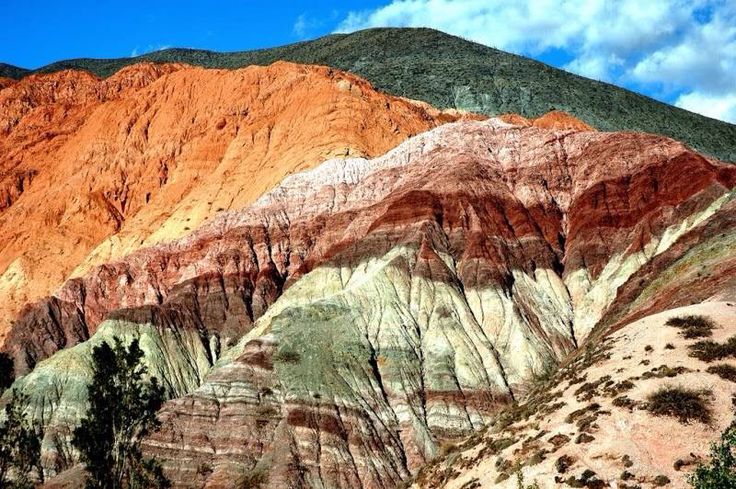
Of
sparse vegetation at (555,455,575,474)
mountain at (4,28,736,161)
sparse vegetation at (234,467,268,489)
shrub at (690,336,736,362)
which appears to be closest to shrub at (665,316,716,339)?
shrub at (690,336,736,362)

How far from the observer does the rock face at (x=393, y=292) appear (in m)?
62.6

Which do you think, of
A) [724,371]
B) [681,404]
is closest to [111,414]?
[681,404]

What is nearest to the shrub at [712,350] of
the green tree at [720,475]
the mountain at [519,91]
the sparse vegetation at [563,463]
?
the sparse vegetation at [563,463]

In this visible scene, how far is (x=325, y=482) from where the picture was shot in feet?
192

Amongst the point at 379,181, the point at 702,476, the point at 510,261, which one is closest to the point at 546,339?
the point at 510,261

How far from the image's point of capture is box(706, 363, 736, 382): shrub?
105 ft

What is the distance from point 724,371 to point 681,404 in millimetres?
3099

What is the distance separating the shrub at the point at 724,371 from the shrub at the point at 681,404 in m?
1.61

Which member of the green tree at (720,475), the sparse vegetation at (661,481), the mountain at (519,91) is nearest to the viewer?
the green tree at (720,475)

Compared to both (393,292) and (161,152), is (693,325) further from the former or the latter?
(161,152)

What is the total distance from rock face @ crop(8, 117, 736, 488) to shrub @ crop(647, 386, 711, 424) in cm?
1453

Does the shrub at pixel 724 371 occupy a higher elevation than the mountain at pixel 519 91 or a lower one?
lower

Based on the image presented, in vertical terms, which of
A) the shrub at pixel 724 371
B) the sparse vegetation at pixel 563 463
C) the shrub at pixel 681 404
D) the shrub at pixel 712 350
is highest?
the shrub at pixel 712 350

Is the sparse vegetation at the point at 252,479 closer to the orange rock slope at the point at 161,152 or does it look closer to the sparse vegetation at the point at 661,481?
the sparse vegetation at the point at 661,481
